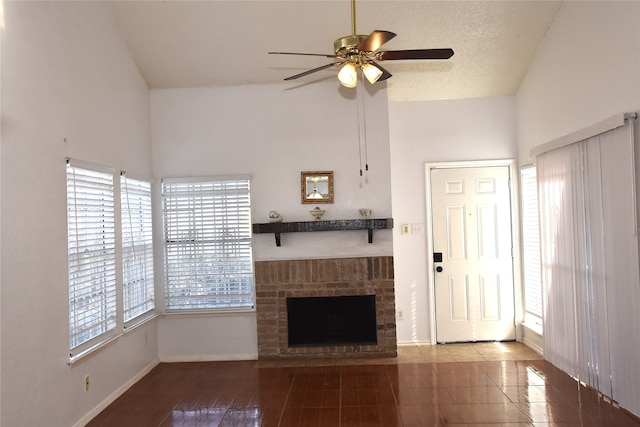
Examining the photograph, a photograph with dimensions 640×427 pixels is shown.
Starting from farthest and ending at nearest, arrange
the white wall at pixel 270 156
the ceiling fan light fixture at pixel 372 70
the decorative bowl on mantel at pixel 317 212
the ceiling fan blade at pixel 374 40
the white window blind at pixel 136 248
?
1. the white wall at pixel 270 156
2. the decorative bowl on mantel at pixel 317 212
3. the white window blind at pixel 136 248
4. the ceiling fan light fixture at pixel 372 70
5. the ceiling fan blade at pixel 374 40

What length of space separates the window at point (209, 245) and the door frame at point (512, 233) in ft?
6.67

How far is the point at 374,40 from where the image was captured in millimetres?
2672

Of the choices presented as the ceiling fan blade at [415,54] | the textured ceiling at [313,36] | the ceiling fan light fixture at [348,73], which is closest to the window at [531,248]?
the textured ceiling at [313,36]

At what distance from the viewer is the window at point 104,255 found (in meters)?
3.52

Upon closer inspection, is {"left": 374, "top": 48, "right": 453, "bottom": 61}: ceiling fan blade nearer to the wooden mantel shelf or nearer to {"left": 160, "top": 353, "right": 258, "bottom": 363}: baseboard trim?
the wooden mantel shelf

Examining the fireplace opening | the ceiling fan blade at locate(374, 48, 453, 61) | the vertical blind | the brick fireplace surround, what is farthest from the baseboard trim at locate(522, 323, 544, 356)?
the ceiling fan blade at locate(374, 48, 453, 61)

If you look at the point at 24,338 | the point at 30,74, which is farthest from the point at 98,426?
the point at 30,74

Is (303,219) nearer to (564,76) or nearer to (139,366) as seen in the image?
(139,366)

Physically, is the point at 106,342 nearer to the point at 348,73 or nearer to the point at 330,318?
the point at 330,318

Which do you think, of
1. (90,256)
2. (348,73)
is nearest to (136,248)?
(90,256)

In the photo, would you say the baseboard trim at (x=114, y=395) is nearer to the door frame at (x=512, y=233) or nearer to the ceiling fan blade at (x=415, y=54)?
the door frame at (x=512, y=233)

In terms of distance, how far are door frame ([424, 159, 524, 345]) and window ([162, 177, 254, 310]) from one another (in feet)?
6.67

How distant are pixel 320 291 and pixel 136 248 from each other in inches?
75.3

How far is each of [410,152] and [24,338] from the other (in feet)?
13.6
